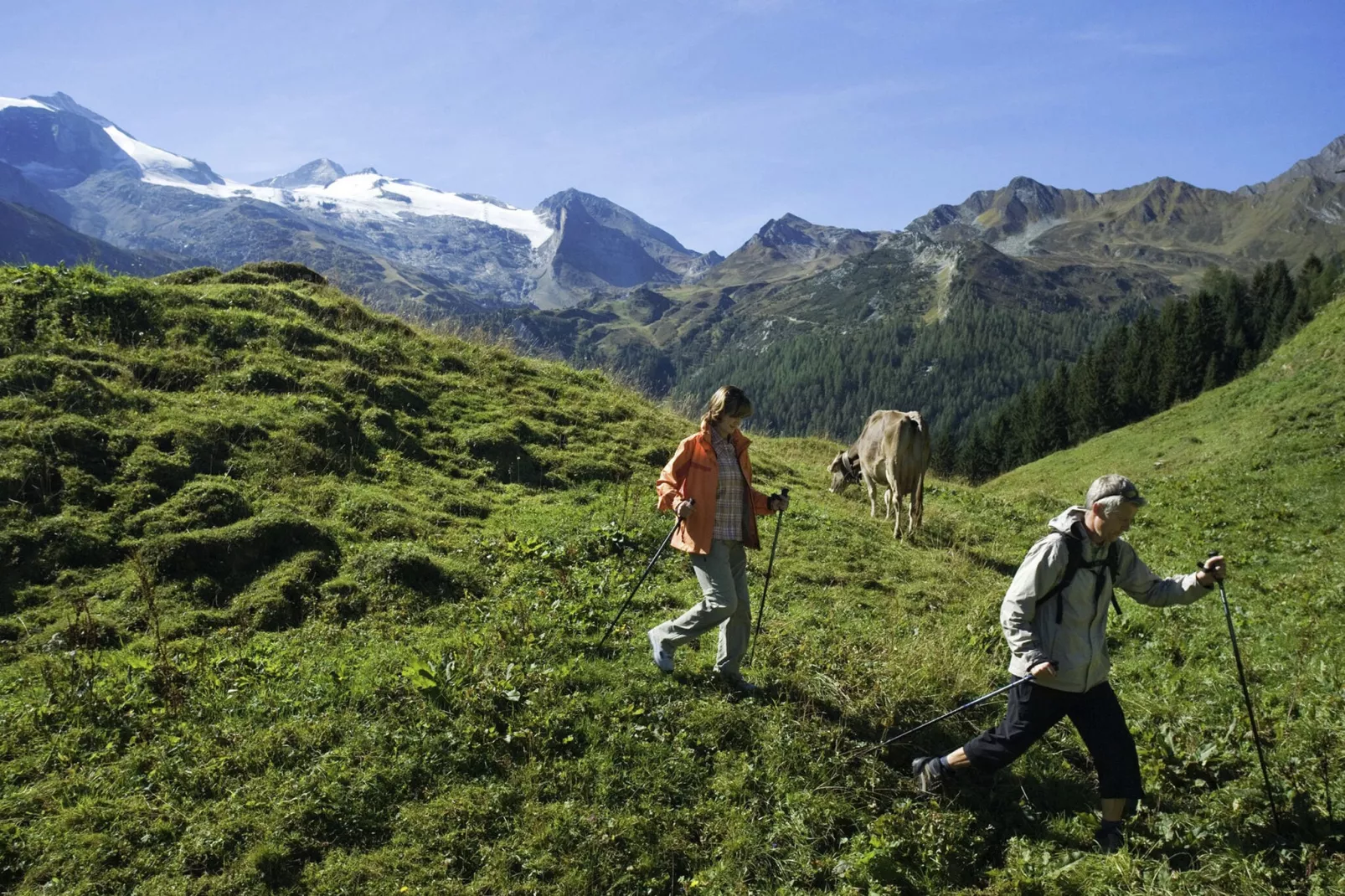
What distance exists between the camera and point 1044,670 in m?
5.32

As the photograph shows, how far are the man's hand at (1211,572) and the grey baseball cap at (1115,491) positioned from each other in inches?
24.0

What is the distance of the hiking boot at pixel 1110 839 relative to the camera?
5.61 meters

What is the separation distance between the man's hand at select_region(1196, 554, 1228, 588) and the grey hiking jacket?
53 mm

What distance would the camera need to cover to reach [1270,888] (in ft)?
16.0

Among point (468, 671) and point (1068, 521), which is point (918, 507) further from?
point (468, 671)

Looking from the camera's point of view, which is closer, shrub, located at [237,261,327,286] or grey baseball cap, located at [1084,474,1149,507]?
grey baseball cap, located at [1084,474,1149,507]

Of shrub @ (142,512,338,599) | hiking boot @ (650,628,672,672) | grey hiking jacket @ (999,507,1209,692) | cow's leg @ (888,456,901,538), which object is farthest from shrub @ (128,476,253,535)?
cow's leg @ (888,456,901,538)

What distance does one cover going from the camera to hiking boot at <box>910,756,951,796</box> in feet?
20.7

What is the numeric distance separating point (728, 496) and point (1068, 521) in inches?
118

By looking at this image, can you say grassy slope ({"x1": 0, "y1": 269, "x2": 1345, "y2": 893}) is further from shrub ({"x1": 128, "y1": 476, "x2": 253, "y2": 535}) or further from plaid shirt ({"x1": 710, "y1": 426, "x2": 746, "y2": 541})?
plaid shirt ({"x1": 710, "y1": 426, "x2": 746, "y2": 541})

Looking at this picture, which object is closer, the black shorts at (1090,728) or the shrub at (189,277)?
the black shorts at (1090,728)

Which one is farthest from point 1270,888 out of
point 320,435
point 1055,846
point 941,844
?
point 320,435

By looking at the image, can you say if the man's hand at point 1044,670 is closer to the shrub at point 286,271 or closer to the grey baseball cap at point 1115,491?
the grey baseball cap at point 1115,491

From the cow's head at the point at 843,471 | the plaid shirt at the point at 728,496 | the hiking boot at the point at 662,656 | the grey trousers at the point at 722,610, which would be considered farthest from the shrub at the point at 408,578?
the cow's head at the point at 843,471
